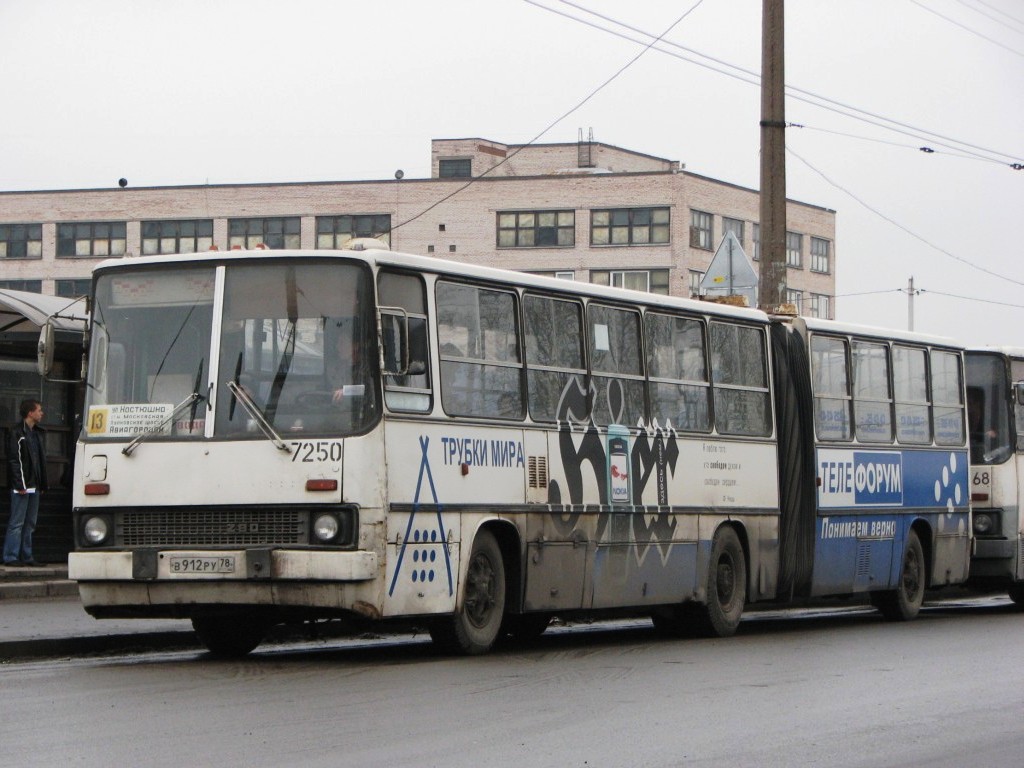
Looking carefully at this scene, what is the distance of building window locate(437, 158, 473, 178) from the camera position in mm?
98812

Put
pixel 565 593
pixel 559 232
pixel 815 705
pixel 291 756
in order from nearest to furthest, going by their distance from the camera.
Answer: pixel 291 756, pixel 815 705, pixel 565 593, pixel 559 232

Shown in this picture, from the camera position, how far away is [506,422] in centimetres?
1419

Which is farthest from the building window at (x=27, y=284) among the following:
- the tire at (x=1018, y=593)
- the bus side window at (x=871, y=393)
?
the bus side window at (x=871, y=393)

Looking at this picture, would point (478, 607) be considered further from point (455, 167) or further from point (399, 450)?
point (455, 167)

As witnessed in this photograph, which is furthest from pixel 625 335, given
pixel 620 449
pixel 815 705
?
pixel 815 705

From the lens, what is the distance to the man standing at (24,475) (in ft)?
69.6

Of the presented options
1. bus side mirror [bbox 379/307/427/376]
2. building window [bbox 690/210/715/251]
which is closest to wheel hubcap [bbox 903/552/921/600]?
bus side mirror [bbox 379/307/427/376]

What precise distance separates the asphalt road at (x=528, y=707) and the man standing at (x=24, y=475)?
6.99 metres

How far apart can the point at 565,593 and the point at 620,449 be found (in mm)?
1566

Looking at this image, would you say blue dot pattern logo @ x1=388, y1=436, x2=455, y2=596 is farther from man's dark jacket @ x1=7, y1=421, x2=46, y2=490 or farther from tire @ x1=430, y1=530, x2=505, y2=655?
man's dark jacket @ x1=7, y1=421, x2=46, y2=490

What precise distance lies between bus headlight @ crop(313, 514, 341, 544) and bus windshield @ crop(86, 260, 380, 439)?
56cm

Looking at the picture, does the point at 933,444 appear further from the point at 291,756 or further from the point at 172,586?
the point at 291,756

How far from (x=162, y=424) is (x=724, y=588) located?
20.9 ft

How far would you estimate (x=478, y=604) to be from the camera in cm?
1374
